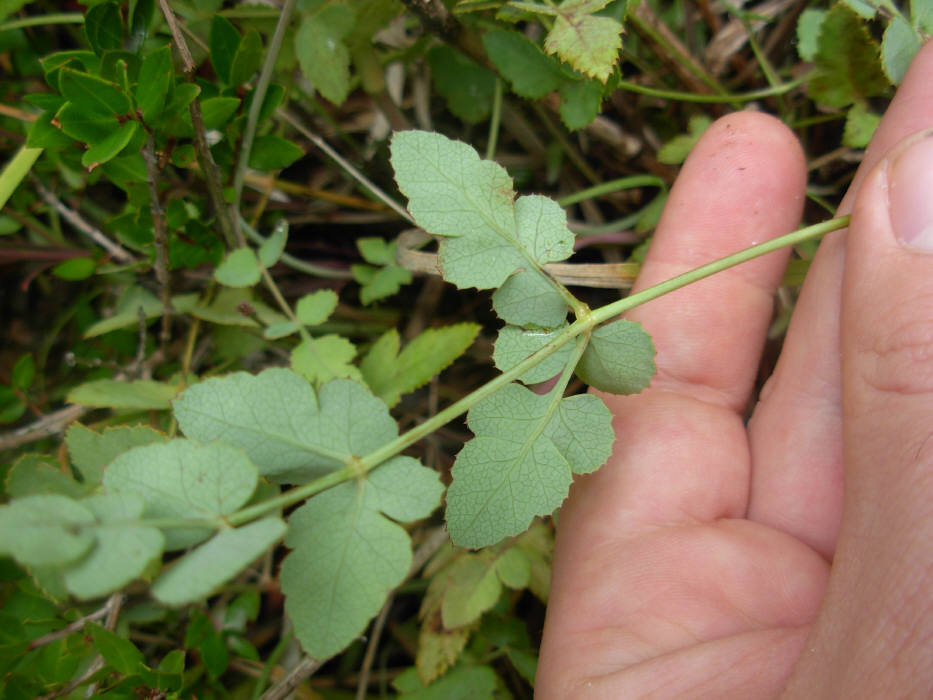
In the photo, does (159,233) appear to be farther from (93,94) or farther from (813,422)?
(813,422)

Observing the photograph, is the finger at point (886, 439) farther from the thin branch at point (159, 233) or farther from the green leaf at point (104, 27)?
the green leaf at point (104, 27)

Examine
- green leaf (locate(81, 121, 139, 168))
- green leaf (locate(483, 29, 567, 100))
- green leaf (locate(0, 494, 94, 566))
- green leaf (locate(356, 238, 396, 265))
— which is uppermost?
green leaf (locate(483, 29, 567, 100))

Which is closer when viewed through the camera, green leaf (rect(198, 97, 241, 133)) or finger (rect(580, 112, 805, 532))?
green leaf (rect(198, 97, 241, 133))

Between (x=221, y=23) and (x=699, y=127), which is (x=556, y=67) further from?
(x=221, y=23)

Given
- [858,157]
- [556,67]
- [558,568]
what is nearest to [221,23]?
[556,67]

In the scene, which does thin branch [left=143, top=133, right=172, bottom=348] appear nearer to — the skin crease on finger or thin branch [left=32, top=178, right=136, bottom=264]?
thin branch [left=32, top=178, right=136, bottom=264]

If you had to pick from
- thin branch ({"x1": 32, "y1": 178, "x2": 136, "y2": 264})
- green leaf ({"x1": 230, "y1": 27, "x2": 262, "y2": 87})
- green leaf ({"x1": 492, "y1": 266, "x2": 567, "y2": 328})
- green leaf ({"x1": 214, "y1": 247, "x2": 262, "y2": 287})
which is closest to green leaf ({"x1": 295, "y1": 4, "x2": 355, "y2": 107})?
green leaf ({"x1": 230, "y1": 27, "x2": 262, "y2": 87})

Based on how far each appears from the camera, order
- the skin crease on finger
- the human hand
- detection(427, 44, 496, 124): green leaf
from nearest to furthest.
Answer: the human hand
the skin crease on finger
detection(427, 44, 496, 124): green leaf
